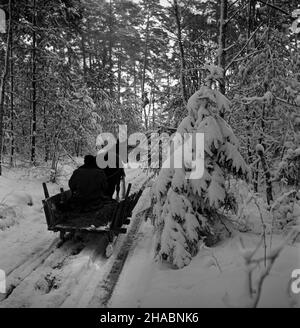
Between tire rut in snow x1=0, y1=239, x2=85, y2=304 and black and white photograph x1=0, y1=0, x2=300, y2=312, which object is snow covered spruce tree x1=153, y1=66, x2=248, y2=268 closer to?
black and white photograph x1=0, y1=0, x2=300, y2=312

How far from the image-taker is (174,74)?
11.8 metres

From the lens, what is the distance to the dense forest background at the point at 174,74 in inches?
350

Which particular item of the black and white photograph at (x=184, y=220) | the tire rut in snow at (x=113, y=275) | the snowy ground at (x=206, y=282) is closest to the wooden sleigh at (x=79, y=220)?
the black and white photograph at (x=184, y=220)

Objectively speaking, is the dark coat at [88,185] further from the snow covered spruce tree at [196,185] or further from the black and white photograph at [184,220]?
the snow covered spruce tree at [196,185]

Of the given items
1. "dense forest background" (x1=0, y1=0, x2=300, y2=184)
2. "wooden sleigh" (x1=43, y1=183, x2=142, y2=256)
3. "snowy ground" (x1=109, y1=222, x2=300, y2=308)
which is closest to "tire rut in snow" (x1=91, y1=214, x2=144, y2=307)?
"snowy ground" (x1=109, y1=222, x2=300, y2=308)

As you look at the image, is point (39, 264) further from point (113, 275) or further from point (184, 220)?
point (184, 220)

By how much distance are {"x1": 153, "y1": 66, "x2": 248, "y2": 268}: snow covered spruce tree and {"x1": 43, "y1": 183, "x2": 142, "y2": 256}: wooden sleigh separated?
1.12 m

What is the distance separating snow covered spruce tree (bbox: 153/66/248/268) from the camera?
6074 mm

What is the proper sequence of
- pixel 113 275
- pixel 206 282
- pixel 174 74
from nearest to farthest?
pixel 206 282 → pixel 113 275 → pixel 174 74

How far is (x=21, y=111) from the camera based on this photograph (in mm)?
19266

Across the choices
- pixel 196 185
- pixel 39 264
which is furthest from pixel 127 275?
pixel 196 185

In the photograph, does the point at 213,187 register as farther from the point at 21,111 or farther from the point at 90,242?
the point at 21,111

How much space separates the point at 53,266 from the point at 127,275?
1.46 m
